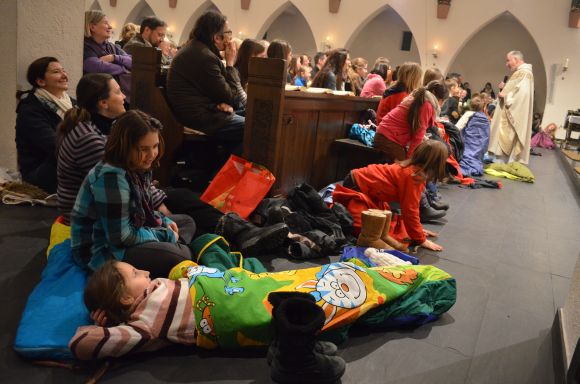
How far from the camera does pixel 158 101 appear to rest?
3.67m

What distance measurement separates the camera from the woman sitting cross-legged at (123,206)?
1.96 metres

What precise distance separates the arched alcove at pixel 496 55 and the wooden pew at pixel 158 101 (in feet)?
42.6

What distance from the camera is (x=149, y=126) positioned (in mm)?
1996

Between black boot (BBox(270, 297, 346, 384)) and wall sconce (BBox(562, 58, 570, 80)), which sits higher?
wall sconce (BBox(562, 58, 570, 80))


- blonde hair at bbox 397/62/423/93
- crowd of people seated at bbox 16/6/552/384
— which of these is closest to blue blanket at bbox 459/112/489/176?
crowd of people seated at bbox 16/6/552/384

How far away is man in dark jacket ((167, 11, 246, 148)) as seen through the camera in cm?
345

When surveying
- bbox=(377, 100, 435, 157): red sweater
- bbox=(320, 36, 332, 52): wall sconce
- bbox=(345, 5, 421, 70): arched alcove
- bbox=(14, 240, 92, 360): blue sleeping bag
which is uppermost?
bbox=(345, 5, 421, 70): arched alcove

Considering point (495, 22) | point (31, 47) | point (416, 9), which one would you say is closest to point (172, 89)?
point (31, 47)

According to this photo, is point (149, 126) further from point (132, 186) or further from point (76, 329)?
point (76, 329)

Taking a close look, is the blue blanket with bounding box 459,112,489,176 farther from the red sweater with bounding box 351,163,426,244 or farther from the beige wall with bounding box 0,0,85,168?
the beige wall with bounding box 0,0,85,168

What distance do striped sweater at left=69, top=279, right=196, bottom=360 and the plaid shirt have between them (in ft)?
1.03

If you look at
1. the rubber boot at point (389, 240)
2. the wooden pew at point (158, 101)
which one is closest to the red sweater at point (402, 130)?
the rubber boot at point (389, 240)

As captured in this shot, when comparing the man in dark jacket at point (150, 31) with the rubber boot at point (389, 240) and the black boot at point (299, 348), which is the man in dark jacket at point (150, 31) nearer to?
the rubber boot at point (389, 240)

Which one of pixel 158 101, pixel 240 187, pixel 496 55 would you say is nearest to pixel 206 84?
pixel 158 101
